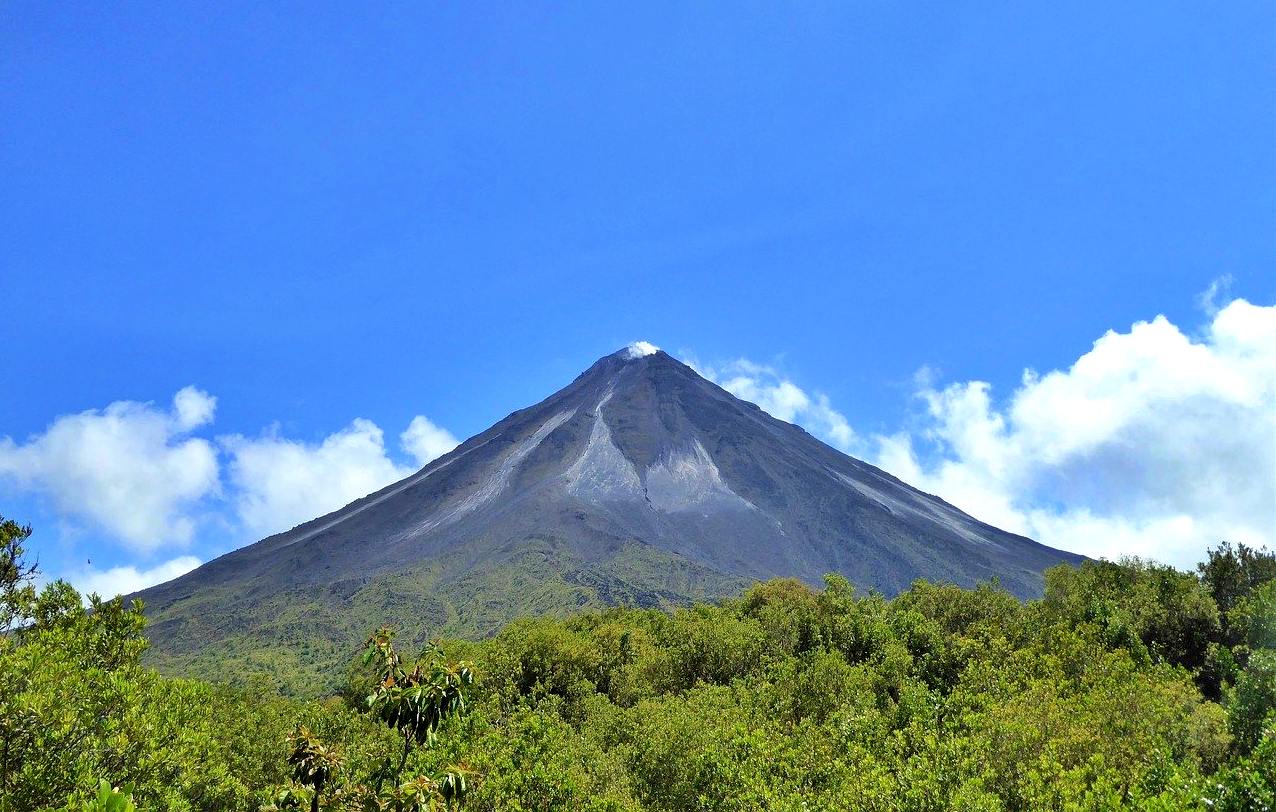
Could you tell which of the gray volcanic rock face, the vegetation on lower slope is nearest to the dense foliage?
the vegetation on lower slope

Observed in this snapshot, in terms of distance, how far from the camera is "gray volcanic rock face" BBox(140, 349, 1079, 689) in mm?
124625

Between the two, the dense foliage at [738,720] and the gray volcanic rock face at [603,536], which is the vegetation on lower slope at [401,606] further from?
the dense foliage at [738,720]

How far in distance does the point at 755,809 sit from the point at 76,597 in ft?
68.8

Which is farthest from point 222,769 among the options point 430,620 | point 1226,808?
point 430,620

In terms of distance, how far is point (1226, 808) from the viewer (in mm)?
10727

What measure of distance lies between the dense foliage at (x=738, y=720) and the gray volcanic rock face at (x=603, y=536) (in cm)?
8223

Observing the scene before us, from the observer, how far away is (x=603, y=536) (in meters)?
143

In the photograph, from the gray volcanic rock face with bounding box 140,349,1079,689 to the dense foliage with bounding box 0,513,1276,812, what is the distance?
3238 inches

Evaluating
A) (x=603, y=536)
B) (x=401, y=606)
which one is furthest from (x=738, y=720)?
(x=603, y=536)

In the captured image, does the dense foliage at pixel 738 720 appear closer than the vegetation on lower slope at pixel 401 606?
Yes

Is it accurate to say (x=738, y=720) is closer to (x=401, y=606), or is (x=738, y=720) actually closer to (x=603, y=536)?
(x=401, y=606)

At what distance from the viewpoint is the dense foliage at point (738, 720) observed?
37.7 feet

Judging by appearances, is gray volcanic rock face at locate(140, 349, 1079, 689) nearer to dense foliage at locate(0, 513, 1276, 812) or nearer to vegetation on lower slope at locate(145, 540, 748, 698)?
vegetation on lower slope at locate(145, 540, 748, 698)

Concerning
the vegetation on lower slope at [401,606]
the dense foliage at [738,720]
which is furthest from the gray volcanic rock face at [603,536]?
the dense foliage at [738,720]
